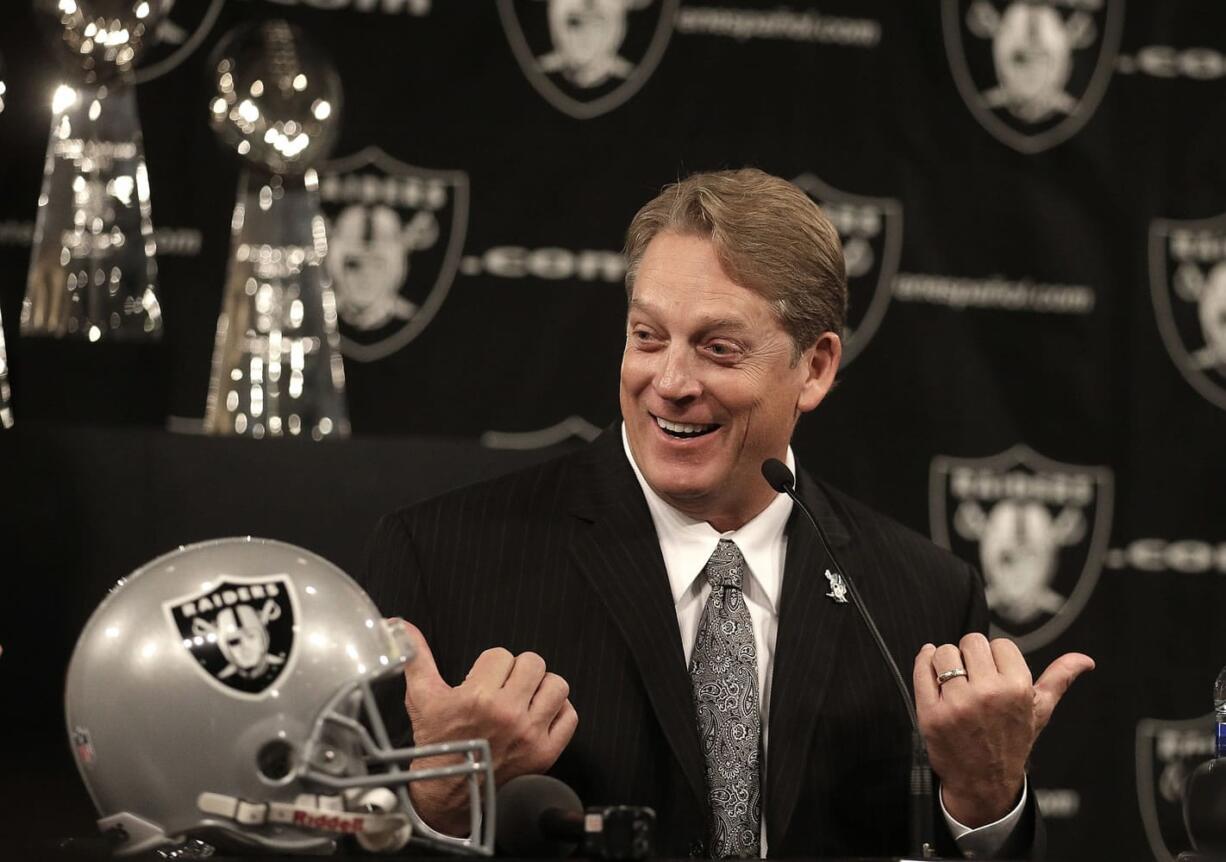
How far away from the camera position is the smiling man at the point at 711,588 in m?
2.65

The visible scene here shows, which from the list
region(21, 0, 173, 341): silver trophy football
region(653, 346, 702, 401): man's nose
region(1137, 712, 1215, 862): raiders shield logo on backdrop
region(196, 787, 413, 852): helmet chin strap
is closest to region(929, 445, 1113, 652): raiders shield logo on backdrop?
region(1137, 712, 1215, 862): raiders shield logo on backdrop

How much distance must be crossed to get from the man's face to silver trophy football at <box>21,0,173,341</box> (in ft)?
3.35

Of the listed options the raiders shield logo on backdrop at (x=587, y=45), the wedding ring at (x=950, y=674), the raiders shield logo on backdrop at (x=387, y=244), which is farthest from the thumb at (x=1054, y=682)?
the raiders shield logo on backdrop at (x=587, y=45)

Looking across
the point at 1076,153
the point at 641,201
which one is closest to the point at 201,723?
the point at 641,201

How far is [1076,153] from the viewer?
4.31 metres

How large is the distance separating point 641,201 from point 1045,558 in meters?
1.38

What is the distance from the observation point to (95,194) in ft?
10.5

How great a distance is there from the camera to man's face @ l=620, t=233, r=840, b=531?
9.09 feet

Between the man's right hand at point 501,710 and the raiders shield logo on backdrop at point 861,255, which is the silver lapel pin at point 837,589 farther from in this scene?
the raiders shield logo on backdrop at point 861,255

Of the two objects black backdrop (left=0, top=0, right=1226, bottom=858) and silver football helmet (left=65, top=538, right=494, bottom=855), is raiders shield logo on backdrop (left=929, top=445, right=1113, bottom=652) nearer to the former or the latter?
black backdrop (left=0, top=0, right=1226, bottom=858)

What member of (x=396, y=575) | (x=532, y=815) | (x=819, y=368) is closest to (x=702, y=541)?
(x=819, y=368)

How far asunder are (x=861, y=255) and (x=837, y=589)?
1510 millimetres

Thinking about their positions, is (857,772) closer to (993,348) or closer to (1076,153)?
(993,348)

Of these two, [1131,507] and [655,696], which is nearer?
[655,696]
